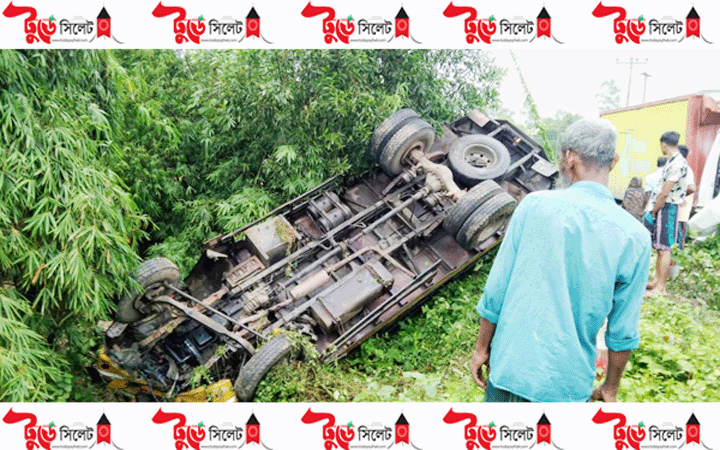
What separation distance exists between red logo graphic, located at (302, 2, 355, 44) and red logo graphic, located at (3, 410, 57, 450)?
3458 mm

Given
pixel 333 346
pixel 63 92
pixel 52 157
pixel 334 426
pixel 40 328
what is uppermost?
pixel 63 92

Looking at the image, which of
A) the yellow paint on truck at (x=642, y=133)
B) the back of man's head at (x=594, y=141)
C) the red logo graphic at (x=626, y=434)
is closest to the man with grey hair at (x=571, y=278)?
the back of man's head at (x=594, y=141)

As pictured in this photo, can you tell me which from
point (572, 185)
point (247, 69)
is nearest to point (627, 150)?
point (247, 69)

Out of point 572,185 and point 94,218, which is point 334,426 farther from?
point 94,218

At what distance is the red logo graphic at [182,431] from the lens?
2.65 meters

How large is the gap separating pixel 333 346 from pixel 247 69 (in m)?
4.21

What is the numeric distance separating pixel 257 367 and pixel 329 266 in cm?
156

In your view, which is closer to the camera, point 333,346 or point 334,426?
point 334,426

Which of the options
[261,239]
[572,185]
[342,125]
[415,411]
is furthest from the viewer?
[342,125]

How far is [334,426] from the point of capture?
2668 mm

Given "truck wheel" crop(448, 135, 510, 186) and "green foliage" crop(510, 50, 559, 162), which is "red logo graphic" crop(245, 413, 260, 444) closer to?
"truck wheel" crop(448, 135, 510, 186)

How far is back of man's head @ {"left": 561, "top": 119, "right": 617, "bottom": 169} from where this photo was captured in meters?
1.93

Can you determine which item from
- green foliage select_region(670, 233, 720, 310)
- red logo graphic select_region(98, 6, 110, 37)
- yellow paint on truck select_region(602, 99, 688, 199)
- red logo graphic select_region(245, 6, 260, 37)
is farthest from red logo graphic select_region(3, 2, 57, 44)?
yellow paint on truck select_region(602, 99, 688, 199)

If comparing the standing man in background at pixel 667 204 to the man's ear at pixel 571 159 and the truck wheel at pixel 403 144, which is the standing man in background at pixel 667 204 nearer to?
the truck wheel at pixel 403 144
